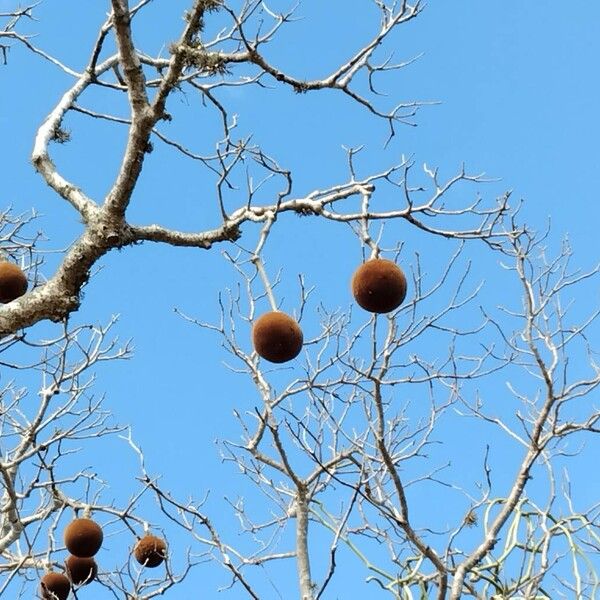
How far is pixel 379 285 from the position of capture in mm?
2955

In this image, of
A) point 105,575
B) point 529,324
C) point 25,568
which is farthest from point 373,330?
point 25,568

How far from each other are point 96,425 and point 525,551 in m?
4.08

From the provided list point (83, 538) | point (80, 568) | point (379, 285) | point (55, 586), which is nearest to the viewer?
point (379, 285)

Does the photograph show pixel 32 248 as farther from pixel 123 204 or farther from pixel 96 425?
pixel 123 204

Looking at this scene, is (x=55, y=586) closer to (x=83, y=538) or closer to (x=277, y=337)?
(x=83, y=538)

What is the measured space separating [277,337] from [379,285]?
1.35 ft

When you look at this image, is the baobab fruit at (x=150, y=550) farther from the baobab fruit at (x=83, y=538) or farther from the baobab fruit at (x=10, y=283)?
the baobab fruit at (x=10, y=283)

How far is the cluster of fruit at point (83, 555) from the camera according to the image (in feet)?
16.8

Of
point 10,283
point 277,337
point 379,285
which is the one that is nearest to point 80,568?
point 10,283

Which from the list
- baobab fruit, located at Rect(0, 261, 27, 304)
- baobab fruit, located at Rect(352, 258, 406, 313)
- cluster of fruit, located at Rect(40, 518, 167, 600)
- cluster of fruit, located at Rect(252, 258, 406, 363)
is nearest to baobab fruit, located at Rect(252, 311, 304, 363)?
cluster of fruit, located at Rect(252, 258, 406, 363)

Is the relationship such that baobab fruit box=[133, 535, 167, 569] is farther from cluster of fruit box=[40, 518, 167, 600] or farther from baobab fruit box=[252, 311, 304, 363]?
baobab fruit box=[252, 311, 304, 363]

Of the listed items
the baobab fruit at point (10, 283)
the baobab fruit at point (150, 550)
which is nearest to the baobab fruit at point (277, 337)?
the baobab fruit at point (10, 283)

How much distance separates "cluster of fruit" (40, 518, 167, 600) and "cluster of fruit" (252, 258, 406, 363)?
103 inches

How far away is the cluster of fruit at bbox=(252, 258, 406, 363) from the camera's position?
2969 millimetres
